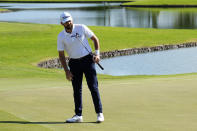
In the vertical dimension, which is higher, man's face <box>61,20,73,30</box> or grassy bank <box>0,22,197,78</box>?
man's face <box>61,20,73,30</box>

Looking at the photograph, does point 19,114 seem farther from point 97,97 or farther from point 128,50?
point 128,50

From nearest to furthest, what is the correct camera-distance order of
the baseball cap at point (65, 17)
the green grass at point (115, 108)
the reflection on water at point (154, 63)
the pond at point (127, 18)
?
the baseball cap at point (65, 17) → the green grass at point (115, 108) → the reflection on water at point (154, 63) → the pond at point (127, 18)

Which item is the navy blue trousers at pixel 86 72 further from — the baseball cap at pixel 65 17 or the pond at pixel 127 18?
the pond at pixel 127 18

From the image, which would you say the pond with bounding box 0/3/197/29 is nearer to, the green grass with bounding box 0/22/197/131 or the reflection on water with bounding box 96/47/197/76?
the reflection on water with bounding box 96/47/197/76

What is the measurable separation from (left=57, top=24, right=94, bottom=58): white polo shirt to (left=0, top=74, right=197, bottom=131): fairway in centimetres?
134

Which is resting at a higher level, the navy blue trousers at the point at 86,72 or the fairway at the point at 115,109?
the navy blue trousers at the point at 86,72

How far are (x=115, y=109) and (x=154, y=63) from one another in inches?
1194

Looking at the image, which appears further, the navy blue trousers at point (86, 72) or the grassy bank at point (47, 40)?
the grassy bank at point (47, 40)

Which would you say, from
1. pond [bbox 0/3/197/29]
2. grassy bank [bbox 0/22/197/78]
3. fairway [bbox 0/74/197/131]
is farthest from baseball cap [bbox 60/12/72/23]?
pond [bbox 0/3/197/29]

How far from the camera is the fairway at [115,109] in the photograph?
346 inches

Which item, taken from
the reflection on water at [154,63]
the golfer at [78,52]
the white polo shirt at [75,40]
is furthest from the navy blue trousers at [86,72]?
the reflection on water at [154,63]

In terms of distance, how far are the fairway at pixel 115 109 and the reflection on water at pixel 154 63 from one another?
21.3 metres

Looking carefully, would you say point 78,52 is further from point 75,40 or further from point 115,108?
point 115,108

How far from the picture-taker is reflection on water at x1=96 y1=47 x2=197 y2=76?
35406 millimetres
